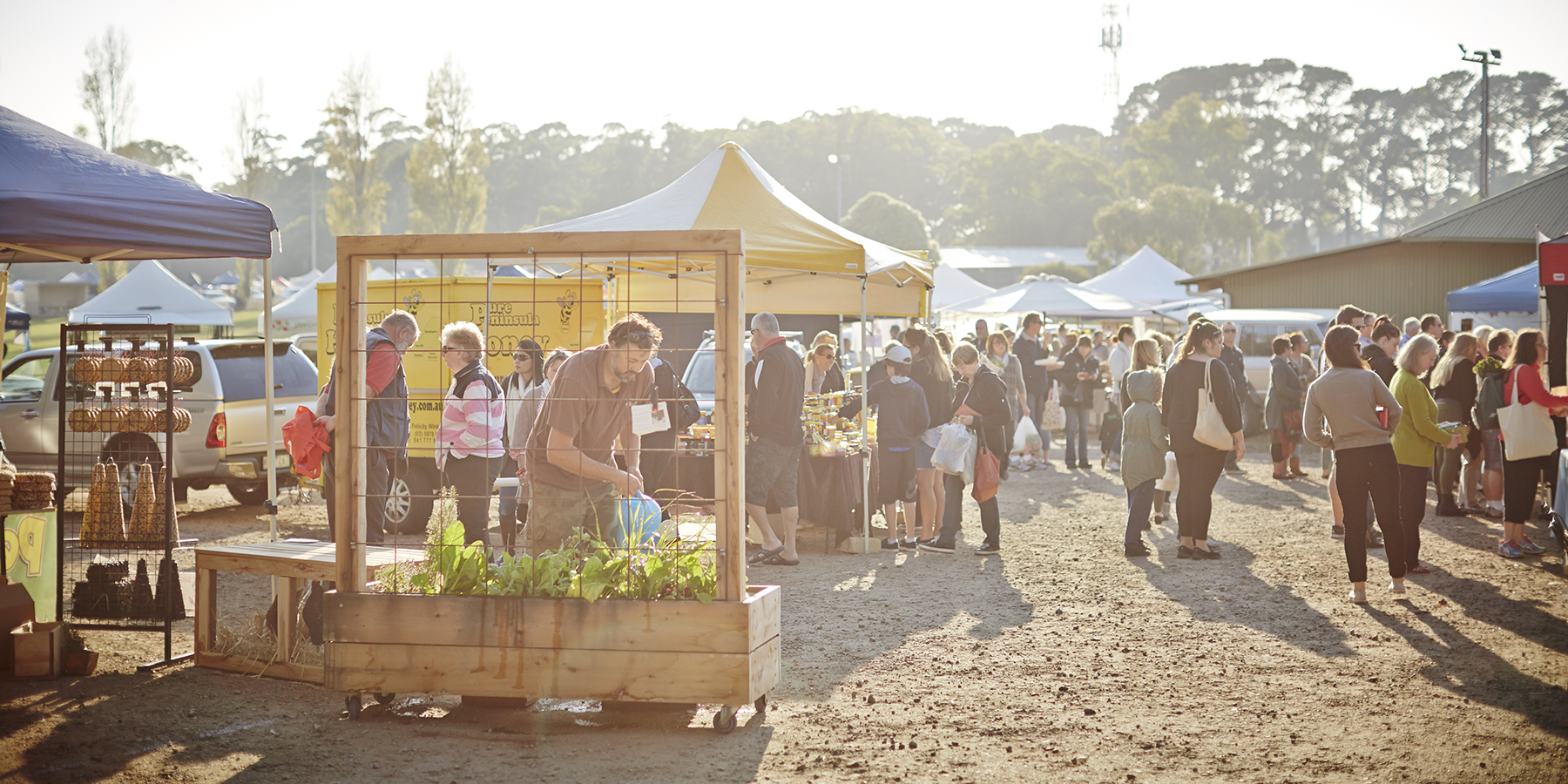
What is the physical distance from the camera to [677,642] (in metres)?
4.48

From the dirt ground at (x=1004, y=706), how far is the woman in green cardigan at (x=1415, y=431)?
0.63m

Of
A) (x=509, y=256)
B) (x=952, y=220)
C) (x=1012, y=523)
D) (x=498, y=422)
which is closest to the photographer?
(x=509, y=256)

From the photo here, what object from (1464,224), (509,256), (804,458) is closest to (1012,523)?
(804,458)

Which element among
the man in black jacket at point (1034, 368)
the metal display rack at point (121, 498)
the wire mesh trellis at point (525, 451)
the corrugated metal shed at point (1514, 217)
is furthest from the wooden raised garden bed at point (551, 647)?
the corrugated metal shed at point (1514, 217)

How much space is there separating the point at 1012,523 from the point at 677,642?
22.4 ft

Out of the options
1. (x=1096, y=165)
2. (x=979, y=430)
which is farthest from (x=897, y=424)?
(x=1096, y=165)

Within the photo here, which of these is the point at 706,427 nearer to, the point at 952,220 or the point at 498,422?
the point at 498,422

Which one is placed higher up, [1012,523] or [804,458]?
[804,458]

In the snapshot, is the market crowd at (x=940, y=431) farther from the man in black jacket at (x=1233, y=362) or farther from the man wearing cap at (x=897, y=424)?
the man in black jacket at (x=1233, y=362)

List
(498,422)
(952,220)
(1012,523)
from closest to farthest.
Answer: (498,422), (1012,523), (952,220)

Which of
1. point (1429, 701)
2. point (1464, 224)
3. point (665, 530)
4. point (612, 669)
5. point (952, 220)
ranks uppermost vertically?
point (952, 220)

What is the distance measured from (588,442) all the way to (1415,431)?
224 inches

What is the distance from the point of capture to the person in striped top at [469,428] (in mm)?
6680

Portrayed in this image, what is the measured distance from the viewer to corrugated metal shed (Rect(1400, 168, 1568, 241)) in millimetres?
22766
